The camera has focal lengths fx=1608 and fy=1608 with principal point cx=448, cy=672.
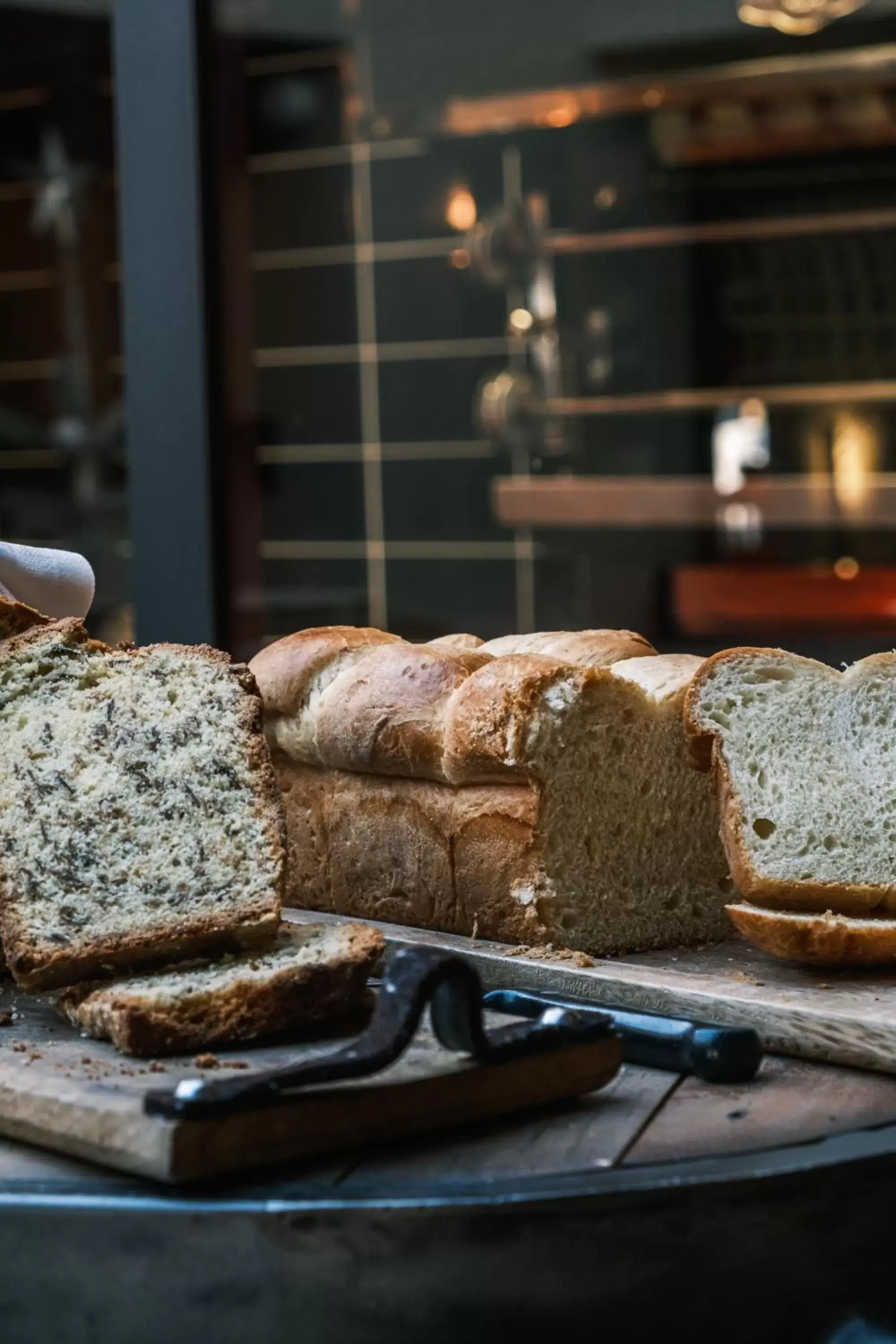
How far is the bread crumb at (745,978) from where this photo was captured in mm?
1665

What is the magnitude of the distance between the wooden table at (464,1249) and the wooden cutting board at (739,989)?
242 mm

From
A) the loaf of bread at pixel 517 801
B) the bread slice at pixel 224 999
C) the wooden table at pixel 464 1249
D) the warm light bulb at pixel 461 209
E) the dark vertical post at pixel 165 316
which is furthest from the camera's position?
the warm light bulb at pixel 461 209

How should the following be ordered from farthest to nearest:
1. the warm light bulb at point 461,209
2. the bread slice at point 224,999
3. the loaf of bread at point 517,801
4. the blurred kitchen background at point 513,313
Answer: the warm light bulb at point 461,209 < the blurred kitchen background at point 513,313 < the loaf of bread at point 517,801 < the bread slice at point 224,999

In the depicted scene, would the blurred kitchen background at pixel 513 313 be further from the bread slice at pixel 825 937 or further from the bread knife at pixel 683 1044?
the bread knife at pixel 683 1044

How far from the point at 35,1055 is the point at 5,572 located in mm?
687

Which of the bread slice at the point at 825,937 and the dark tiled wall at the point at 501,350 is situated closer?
the bread slice at the point at 825,937

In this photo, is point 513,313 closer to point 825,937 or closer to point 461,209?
point 461,209

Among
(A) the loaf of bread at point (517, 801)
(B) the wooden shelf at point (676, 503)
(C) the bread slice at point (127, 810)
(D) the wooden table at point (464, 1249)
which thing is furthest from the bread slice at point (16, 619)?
(B) the wooden shelf at point (676, 503)

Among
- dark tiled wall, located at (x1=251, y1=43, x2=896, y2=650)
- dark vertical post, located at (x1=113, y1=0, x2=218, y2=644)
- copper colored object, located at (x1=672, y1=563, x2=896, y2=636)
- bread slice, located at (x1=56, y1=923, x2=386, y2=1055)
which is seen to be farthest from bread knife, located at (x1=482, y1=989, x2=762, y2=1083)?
dark tiled wall, located at (x1=251, y1=43, x2=896, y2=650)

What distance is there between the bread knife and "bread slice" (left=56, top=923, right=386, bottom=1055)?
179 millimetres

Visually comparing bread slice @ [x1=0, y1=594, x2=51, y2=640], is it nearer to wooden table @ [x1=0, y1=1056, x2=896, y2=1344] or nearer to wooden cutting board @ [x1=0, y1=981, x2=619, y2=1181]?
wooden cutting board @ [x1=0, y1=981, x2=619, y2=1181]

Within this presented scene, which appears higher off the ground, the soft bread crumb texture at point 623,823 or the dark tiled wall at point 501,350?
the dark tiled wall at point 501,350

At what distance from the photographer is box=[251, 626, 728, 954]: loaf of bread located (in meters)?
1.86

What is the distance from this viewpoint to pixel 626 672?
2008 mm
